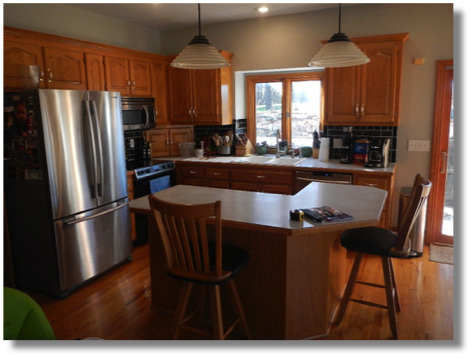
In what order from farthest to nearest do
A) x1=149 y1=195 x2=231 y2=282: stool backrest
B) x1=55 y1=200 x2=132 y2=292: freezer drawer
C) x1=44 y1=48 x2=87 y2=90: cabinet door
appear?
x1=44 y1=48 x2=87 y2=90: cabinet door
x1=55 y1=200 x2=132 y2=292: freezer drawer
x1=149 y1=195 x2=231 y2=282: stool backrest

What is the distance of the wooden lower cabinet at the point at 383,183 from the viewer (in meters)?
3.66

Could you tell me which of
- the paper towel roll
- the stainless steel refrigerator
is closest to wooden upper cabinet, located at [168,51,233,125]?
the paper towel roll

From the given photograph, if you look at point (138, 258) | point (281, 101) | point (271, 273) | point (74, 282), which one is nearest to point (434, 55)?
point (281, 101)

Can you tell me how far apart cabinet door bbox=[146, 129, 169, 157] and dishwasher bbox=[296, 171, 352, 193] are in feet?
6.33

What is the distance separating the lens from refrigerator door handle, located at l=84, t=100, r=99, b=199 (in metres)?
3.12

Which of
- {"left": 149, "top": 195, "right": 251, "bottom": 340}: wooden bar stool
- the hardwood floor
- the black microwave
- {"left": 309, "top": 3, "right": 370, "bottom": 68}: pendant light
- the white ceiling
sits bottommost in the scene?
the hardwood floor

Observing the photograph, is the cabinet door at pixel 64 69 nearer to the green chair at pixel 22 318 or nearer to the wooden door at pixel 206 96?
the wooden door at pixel 206 96

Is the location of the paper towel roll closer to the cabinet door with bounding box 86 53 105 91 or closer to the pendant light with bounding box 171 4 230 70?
the pendant light with bounding box 171 4 230 70

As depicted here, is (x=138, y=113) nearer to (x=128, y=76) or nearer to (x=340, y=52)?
(x=128, y=76)

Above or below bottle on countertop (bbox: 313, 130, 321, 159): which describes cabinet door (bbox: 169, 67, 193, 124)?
above

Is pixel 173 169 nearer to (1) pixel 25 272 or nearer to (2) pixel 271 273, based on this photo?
(1) pixel 25 272

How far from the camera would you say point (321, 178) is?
154 inches

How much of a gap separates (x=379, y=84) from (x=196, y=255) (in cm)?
288

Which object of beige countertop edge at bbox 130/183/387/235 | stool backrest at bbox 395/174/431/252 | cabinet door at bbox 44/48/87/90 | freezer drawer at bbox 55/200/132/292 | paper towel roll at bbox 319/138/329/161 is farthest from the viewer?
paper towel roll at bbox 319/138/329/161
